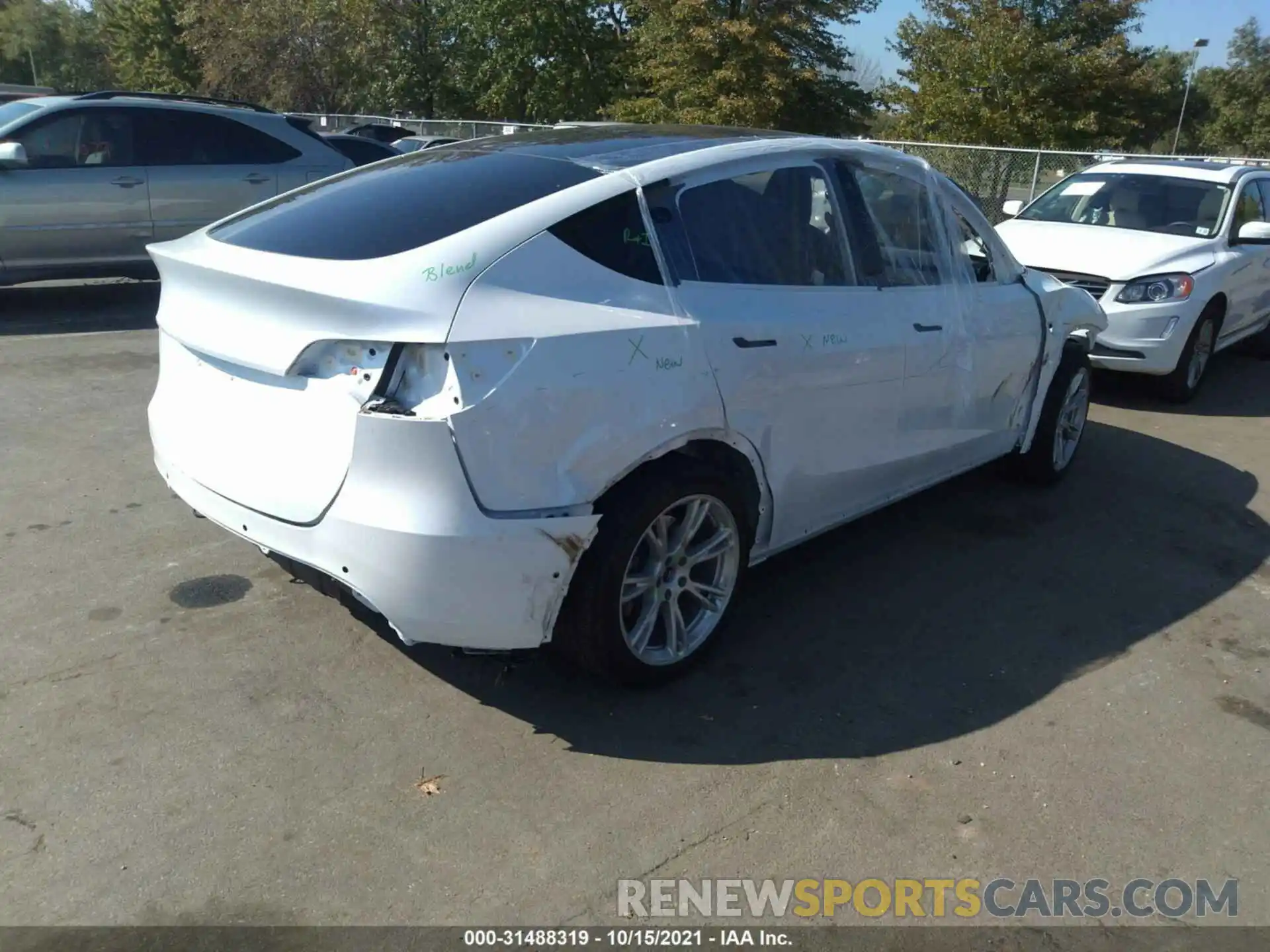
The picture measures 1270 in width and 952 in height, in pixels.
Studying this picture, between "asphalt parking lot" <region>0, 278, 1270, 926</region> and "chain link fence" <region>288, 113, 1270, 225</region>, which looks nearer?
"asphalt parking lot" <region>0, 278, 1270, 926</region>

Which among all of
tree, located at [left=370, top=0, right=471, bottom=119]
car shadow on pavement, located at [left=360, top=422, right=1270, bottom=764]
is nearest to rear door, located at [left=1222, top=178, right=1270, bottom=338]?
car shadow on pavement, located at [left=360, top=422, right=1270, bottom=764]

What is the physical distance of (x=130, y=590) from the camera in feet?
14.1

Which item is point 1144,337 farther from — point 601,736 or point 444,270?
point 444,270

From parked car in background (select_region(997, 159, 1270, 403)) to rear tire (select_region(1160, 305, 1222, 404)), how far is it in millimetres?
11

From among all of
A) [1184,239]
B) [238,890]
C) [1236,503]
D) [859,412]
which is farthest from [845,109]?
[238,890]

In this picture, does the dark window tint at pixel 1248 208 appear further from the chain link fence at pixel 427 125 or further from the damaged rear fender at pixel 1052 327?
the chain link fence at pixel 427 125

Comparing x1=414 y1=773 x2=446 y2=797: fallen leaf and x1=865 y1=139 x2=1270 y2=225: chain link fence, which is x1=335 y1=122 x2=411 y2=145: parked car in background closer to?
x1=865 y1=139 x2=1270 y2=225: chain link fence

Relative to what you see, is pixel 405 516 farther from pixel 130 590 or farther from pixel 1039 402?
pixel 1039 402

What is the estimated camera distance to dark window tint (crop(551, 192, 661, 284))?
3408mm

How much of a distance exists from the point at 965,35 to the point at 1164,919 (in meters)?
25.4

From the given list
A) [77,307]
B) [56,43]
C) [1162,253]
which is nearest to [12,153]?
[77,307]

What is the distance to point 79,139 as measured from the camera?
9367mm

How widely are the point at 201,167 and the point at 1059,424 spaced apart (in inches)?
312

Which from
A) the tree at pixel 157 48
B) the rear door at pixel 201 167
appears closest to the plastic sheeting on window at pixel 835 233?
the rear door at pixel 201 167
